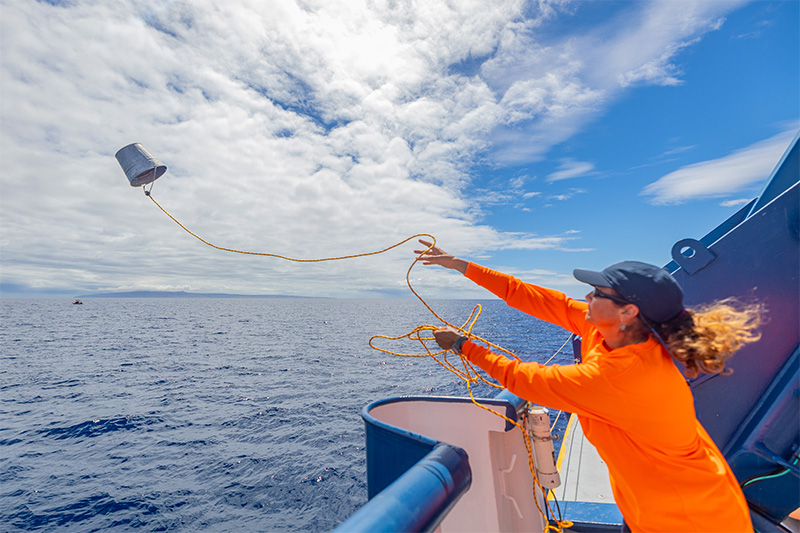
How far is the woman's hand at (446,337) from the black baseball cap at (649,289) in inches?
39.7

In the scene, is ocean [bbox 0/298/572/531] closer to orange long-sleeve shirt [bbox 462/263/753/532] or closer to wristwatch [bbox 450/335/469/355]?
wristwatch [bbox 450/335/469/355]

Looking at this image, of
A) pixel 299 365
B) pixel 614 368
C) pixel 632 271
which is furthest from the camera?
pixel 299 365

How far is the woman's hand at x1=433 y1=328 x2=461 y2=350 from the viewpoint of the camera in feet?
8.46

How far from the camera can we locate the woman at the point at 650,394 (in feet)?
6.03

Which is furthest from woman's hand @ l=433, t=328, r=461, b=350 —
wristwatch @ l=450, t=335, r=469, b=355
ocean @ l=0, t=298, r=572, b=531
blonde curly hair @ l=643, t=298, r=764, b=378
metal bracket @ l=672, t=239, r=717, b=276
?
ocean @ l=0, t=298, r=572, b=531

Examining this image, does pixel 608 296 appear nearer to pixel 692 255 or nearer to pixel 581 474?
pixel 692 255

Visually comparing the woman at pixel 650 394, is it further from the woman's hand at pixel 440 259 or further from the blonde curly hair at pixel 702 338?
the woman's hand at pixel 440 259

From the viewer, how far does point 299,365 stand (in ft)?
86.3

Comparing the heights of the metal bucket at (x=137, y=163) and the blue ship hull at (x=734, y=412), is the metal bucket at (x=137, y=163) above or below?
above

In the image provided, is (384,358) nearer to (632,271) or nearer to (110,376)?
(110,376)

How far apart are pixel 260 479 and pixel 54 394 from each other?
16946 millimetres

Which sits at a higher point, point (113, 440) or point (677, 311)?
point (677, 311)

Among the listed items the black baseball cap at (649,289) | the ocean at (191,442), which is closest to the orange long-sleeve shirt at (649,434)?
the black baseball cap at (649,289)

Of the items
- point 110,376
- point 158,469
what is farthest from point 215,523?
point 110,376
